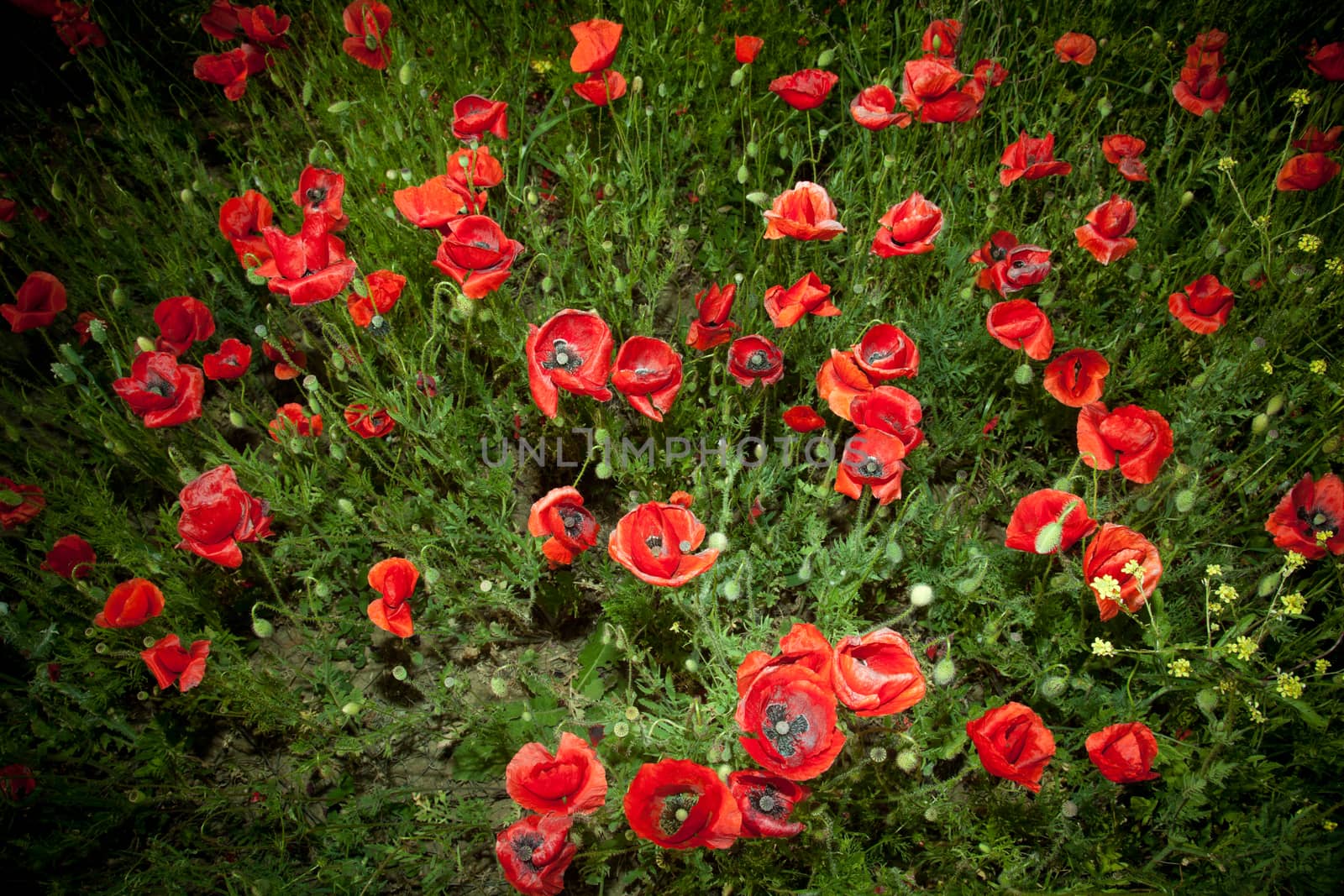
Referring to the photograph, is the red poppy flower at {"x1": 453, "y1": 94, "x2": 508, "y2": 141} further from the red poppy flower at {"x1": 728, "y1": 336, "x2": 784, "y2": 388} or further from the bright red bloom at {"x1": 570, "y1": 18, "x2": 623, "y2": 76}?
the red poppy flower at {"x1": 728, "y1": 336, "x2": 784, "y2": 388}

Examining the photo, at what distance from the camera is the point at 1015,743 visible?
1.58 m

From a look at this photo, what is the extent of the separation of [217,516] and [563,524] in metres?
0.89

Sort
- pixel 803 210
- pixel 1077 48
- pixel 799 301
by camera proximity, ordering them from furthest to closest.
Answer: pixel 1077 48
pixel 803 210
pixel 799 301

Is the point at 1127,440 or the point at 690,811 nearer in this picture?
the point at 690,811

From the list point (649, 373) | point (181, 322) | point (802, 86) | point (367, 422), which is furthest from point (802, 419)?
point (181, 322)

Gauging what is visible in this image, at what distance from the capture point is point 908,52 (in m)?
3.19

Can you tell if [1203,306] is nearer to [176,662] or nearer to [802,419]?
[802,419]

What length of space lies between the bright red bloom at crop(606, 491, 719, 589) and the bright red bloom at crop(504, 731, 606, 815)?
1.25 ft

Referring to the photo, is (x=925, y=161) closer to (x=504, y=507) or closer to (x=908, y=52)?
(x=908, y=52)

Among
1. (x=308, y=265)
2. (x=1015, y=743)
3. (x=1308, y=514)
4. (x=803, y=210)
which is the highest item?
(x=308, y=265)

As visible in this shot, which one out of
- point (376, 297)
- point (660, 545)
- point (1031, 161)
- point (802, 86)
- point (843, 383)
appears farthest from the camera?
point (1031, 161)

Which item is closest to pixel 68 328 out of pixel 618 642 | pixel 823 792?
pixel 618 642

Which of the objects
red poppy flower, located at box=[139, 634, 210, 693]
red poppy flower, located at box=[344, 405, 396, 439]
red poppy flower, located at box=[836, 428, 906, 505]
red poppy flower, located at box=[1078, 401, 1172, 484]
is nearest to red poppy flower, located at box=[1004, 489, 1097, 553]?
red poppy flower, located at box=[1078, 401, 1172, 484]

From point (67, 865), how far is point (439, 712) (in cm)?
99
